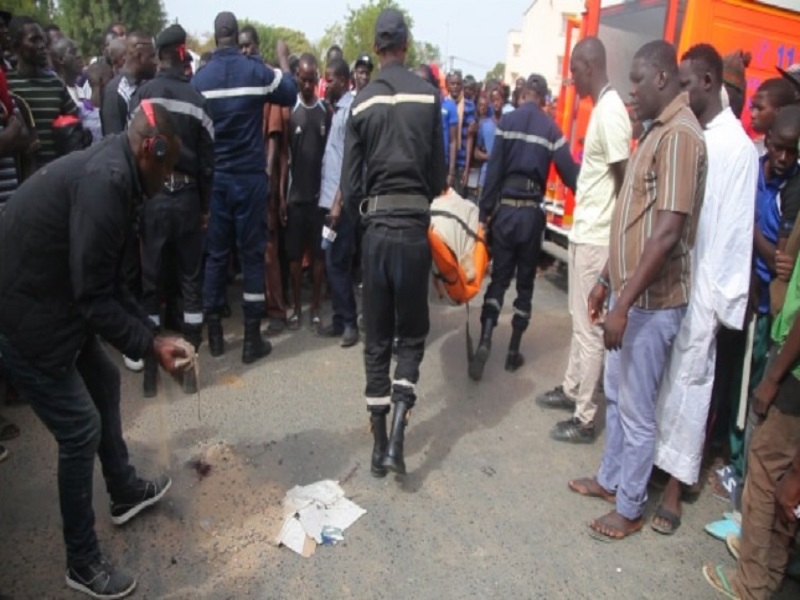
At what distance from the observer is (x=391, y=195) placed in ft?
10.9

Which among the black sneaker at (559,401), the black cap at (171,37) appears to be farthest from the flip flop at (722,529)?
the black cap at (171,37)

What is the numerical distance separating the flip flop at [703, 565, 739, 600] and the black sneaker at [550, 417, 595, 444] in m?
1.18

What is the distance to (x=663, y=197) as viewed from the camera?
2635mm

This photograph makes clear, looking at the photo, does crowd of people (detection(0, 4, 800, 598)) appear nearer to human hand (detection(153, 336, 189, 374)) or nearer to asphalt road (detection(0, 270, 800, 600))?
human hand (detection(153, 336, 189, 374))

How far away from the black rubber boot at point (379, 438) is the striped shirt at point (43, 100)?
2.75 metres

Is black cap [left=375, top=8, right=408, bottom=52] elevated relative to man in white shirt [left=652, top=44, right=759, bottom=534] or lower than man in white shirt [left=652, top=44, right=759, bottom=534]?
elevated

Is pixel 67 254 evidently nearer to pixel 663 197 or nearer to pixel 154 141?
pixel 154 141

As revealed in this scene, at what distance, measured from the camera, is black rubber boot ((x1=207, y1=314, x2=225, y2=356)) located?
4.90 metres

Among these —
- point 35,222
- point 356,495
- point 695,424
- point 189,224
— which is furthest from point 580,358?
point 35,222

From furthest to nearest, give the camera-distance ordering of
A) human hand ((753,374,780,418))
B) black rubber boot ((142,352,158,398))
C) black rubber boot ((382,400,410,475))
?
black rubber boot ((142,352,158,398)), black rubber boot ((382,400,410,475)), human hand ((753,374,780,418))

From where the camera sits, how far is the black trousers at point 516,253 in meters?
4.64

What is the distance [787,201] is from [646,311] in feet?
3.42

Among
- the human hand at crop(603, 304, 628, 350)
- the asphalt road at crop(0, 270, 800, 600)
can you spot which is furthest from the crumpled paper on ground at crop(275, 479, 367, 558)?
the human hand at crop(603, 304, 628, 350)

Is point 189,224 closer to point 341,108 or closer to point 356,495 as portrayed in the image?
point 341,108
